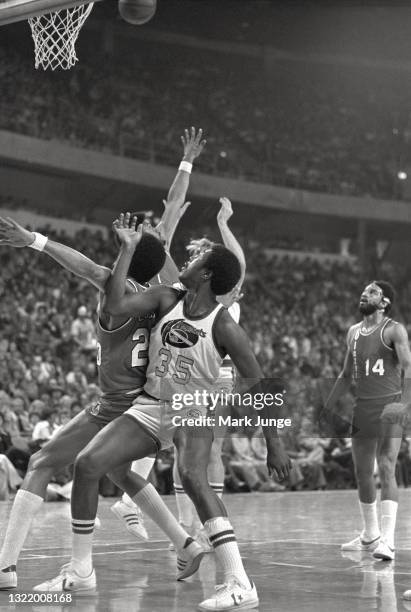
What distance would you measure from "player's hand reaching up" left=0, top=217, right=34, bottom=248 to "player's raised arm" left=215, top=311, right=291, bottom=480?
1.25m

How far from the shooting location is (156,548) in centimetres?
805

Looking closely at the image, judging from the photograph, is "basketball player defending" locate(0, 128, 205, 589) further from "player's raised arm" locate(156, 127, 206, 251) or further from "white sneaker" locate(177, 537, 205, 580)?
"player's raised arm" locate(156, 127, 206, 251)

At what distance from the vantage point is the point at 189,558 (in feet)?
20.9

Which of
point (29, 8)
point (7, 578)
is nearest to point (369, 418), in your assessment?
point (7, 578)

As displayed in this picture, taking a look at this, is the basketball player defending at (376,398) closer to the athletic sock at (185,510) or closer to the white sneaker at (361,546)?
the white sneaker at (361,546)

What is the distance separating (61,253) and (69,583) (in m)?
1.95

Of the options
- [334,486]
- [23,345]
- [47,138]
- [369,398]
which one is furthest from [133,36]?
[369,398]

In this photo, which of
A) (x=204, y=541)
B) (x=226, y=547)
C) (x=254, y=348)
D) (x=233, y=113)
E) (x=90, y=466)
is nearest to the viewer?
(x=226, y=547)

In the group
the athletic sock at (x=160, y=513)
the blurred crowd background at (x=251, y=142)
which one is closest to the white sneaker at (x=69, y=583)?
the athletic sock at (x=160, y=513)

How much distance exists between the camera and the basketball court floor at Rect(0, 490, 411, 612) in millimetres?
5539

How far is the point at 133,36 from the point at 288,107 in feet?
19.4

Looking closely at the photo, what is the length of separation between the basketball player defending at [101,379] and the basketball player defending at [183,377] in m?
0.22

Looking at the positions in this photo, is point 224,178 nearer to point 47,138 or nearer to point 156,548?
point 47,138

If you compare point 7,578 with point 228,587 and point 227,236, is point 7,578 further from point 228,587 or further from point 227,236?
point 227,236
